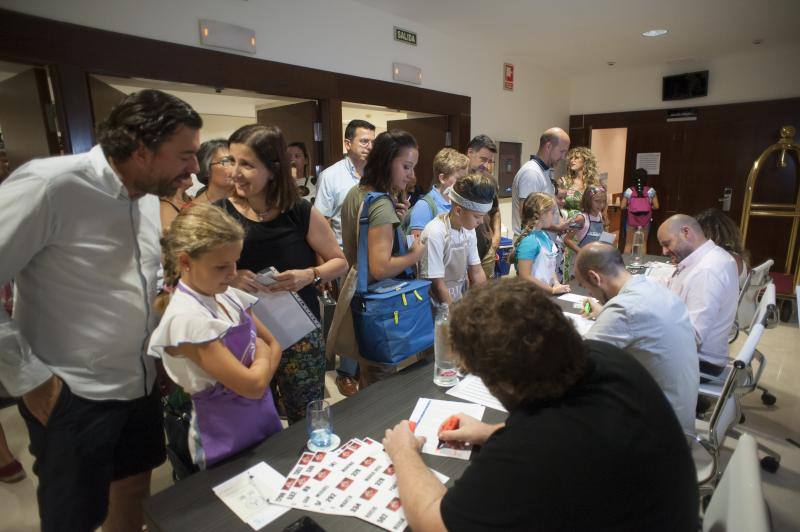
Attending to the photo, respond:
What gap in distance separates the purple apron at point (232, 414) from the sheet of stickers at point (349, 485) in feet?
0.58

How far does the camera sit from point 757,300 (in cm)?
299

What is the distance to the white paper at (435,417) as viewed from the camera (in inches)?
46.0

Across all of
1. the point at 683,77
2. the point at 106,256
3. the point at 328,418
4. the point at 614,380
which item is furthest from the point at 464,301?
the point at 683,77

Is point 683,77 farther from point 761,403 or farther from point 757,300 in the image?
point 761,403

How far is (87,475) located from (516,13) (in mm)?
4499

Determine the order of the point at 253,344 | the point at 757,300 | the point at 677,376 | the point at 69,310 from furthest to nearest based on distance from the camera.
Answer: the point at 757,300 < the point at 677,376 < the point at 253,344 < the point at 69,310

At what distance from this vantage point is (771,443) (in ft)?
8.18

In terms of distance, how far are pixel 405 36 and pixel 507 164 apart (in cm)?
239

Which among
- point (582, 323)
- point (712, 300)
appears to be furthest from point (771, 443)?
point (582, 323)

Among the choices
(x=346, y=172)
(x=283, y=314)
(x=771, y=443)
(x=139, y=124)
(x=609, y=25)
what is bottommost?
(x=771, y=443)

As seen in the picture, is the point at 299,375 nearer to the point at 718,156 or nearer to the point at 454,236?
the point at 454,236

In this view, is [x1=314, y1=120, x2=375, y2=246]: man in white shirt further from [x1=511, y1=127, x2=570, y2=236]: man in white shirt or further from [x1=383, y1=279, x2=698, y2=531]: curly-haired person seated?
[x1=383, y1=279, x2=698, y2=531]: curly-haired person seated

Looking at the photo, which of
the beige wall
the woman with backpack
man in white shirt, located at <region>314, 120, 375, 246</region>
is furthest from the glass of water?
the beige wall

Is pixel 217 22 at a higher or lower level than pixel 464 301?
higher
